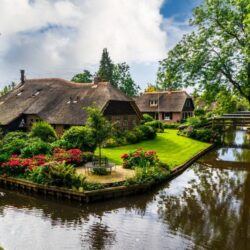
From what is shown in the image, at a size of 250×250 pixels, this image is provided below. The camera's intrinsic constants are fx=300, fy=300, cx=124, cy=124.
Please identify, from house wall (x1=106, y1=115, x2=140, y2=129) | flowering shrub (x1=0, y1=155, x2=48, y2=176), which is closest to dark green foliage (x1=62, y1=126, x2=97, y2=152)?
flowering shrub (x1=0, y1=155, x2=48, y2=176)

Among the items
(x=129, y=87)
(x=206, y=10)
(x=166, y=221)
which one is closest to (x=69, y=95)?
(x=206, y=10)

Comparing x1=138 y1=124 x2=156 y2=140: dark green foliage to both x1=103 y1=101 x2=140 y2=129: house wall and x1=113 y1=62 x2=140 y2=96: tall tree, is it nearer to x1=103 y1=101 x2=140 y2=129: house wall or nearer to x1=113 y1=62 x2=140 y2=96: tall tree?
x1=103 y1=101 x2=140 y2=129: house wall

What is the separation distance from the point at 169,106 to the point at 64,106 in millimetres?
30305

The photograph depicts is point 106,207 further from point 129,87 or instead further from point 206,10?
point 129,87

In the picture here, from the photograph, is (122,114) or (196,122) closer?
(122,114)

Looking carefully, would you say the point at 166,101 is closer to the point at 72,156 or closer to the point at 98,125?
the point at 72,156

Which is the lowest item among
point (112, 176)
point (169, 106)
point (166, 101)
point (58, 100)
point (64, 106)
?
point (112, 176)

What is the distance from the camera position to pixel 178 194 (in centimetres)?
1917

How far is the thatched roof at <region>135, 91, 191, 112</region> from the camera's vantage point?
204ft

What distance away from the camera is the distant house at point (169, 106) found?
6210 centimetres

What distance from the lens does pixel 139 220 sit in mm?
Answer: 14922

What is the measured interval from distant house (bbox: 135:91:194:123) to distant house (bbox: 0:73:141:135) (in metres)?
21.1

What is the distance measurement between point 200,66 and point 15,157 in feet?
74.2

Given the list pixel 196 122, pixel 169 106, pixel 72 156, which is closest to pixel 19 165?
pixel 72 156
